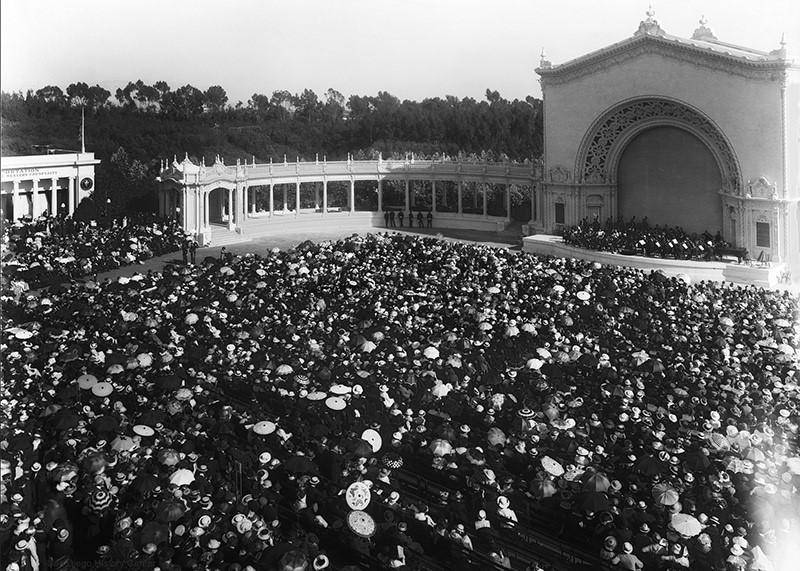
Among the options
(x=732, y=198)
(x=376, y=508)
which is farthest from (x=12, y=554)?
(x=732, y=198)

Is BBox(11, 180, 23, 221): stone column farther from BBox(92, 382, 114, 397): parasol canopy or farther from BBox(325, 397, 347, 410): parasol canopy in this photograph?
BBox(325, 397, 347, 410): parasol canopy

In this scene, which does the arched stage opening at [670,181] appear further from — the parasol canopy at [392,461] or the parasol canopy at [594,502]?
the parasol canopy at [594,502]

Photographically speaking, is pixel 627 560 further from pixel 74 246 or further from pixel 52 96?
pixel 52 96

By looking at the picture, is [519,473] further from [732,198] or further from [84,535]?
[732,198]

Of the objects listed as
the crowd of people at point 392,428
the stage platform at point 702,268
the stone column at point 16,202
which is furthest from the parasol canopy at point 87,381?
the stone column at point 16,202

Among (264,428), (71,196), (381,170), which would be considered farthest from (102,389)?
(381,170)

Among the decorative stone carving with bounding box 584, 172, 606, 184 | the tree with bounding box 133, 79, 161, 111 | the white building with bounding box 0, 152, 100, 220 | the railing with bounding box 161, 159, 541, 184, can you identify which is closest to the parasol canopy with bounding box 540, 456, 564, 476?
the decorative stone carving with bounding box 584, 172, 606, 184
